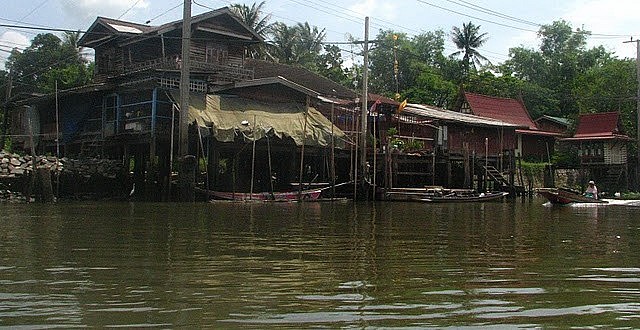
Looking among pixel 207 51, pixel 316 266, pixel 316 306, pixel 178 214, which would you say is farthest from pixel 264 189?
pixel 316 306

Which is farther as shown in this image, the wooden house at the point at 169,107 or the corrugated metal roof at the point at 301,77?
the corrugated metal roof at the point at 301,77

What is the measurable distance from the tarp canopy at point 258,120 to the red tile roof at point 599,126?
22.5m

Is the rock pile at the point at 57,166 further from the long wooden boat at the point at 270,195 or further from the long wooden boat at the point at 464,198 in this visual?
the long wooden boat at the point at 464,198

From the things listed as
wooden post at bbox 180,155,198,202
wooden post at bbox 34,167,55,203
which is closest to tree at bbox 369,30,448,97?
wooden post at bbox 180,155,198,202

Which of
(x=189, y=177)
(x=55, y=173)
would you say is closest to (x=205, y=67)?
(x=189, y=177)

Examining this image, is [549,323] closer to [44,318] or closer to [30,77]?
[44,318]

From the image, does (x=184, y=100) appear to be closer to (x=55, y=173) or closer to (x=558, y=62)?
(x=55, y=173)

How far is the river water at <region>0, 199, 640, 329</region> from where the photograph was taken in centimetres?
460

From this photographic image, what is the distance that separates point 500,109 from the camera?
4853 centimetres

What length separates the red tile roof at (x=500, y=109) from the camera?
1848 inches

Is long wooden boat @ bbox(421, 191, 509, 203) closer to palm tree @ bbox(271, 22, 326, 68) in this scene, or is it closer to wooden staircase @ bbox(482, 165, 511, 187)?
wooden staircase @ bbox(482, 165, 511, 187)

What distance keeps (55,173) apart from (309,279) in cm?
2071

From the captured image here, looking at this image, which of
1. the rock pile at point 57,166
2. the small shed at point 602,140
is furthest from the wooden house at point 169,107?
the small shed at point 602,140

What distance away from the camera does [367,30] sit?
1214 inches
